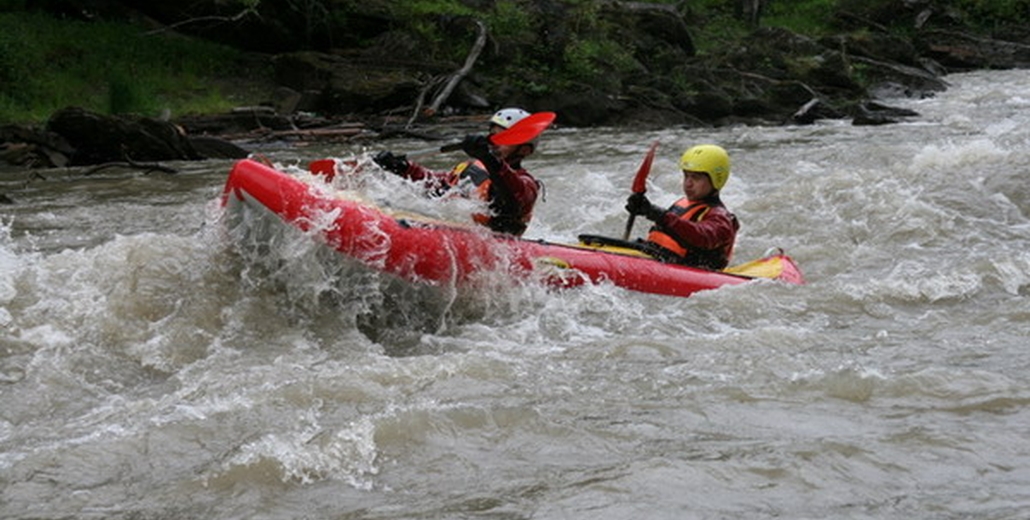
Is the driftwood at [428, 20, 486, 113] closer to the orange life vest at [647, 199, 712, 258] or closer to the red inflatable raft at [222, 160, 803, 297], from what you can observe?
the orange life vest at [647, 199, 712, 258]

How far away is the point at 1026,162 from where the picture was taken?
10945mm

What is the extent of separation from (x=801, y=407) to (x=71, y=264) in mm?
4022

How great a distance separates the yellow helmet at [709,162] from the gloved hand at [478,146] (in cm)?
142

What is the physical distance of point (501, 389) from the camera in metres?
4.97

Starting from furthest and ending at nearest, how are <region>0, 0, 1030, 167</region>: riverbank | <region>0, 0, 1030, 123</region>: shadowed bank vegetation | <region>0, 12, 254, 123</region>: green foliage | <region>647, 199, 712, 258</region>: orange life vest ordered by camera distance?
<region>0, 0, 1030, 123</region>: shadowed bank vegetation
<region>0, 0, 1030, 167</region>: riverbank
<region>0, 12, 254, 123</region>: green foliage
<region>647, 199, 712, 258</region>: orange life vest

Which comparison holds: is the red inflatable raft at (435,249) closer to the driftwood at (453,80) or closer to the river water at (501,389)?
the river water at (501,389)

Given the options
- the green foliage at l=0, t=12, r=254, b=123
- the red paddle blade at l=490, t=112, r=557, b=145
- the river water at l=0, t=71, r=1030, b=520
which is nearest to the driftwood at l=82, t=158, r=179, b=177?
the river water at l=0, t=71, r=1030, b=520

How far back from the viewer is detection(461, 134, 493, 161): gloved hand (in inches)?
248

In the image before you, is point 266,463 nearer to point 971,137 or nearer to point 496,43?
point 971,137

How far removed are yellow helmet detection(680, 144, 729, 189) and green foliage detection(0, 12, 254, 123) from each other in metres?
10.2

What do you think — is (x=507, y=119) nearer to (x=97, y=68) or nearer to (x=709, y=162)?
(x=709, y=162)

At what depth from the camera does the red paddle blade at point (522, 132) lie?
21.4 feet

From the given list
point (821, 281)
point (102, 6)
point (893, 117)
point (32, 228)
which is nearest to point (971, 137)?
point (893, 117)

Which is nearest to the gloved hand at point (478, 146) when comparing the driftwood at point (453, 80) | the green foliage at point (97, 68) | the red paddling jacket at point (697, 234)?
the red paddling jacket at point (697, 234)
